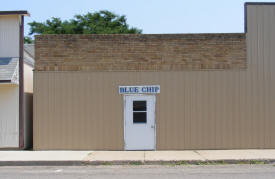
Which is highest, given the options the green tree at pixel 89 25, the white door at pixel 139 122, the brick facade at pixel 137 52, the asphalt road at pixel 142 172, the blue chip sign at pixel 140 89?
the green tree at pixel 89 25

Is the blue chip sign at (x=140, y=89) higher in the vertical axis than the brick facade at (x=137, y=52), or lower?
lower

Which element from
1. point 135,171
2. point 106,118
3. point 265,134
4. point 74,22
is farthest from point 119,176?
point 74,22

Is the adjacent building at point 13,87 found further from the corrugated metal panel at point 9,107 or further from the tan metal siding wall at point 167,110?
the tan metal siding wall at point 167,110

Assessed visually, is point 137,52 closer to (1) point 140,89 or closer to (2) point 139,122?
(1) point 140,89

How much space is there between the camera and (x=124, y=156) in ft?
39.1

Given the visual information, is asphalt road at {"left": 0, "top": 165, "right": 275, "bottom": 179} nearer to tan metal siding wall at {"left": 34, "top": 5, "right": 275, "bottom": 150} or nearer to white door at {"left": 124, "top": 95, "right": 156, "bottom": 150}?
Answer: white door at {"left": 124, "top": 95, "right": 156, "bottom": 150}

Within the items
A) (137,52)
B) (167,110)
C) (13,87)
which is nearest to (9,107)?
(13,87)

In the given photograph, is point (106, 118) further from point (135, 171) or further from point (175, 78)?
point (135, 171)

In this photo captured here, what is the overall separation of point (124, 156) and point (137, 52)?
3853mm

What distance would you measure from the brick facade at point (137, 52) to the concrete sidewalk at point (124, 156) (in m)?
3.04

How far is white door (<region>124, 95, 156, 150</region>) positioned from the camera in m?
13.4

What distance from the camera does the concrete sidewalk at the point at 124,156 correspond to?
11.1m

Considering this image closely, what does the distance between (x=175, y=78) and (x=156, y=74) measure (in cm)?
71

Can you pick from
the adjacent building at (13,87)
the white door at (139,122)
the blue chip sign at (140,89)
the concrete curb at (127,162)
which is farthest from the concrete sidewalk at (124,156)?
the blue chip sign at (140,89)
